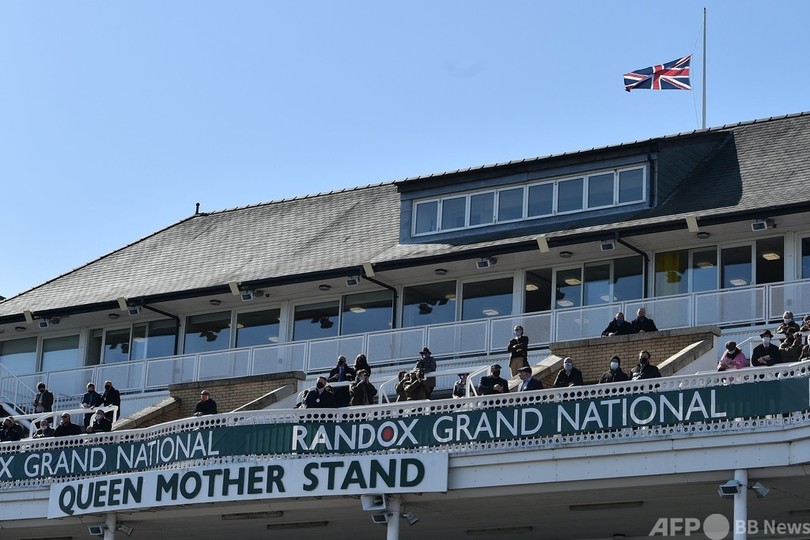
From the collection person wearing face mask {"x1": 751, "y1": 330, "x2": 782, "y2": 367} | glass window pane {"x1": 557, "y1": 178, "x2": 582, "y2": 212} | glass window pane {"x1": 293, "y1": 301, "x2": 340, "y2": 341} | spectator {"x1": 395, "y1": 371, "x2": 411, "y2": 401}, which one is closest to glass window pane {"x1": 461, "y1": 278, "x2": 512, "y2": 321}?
glass window pane {"x1": 557, "y1": 178, "x2": 582, "y2": 212}

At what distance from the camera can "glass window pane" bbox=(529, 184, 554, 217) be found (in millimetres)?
32781


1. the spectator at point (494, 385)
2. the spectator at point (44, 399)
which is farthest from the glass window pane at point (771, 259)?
the spectator at point (44, 399)

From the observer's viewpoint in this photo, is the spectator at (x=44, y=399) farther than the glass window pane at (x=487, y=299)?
No

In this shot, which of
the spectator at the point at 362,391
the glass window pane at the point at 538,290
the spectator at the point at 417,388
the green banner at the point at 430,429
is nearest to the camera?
the green banner at the point at 430,429

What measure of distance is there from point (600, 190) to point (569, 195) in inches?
25.0

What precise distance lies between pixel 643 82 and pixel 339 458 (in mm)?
14089

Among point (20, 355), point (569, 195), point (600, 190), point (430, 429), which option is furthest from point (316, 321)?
point (430, 429)

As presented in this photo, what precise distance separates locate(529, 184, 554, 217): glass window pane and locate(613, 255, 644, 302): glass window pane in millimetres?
1892

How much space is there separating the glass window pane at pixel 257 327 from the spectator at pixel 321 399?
973 centimetres

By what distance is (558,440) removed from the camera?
23297 millimetres

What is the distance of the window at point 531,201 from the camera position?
3209 centimetres

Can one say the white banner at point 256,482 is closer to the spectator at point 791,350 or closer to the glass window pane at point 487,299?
the spectator at point 791,350

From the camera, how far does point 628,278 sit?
3156 centimetres

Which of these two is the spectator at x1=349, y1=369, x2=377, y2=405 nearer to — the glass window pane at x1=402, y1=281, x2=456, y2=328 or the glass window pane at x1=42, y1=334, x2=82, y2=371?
the glass window pane at x1=402, y1=281, x2=456, y2=328
